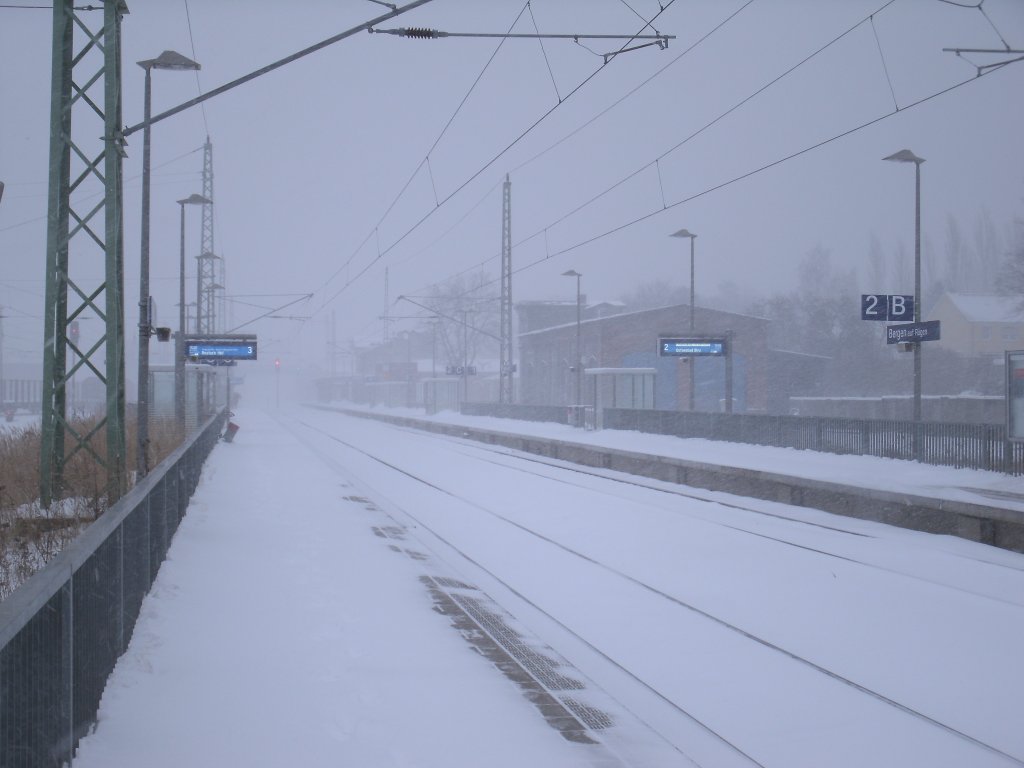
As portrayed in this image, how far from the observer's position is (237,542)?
13.1 meters

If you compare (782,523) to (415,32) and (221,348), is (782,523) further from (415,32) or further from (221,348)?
(221,348)

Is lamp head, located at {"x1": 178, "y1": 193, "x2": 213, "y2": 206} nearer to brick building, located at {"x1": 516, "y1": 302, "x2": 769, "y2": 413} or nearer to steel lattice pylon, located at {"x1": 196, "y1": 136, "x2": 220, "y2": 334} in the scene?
steel lattice pylon, located at {"x1": 196, "y1": 136, "x2": 220, "y2": 334}

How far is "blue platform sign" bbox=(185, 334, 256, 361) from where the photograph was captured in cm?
3575

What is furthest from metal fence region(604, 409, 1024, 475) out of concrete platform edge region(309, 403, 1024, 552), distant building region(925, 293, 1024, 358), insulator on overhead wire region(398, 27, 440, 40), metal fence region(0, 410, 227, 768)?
distant building region(925, 293, 1024, 358)

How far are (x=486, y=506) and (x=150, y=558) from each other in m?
10.1

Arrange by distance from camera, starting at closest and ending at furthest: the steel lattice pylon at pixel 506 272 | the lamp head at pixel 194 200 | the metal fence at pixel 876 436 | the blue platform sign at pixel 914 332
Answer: the metal fence at pixel 876 436
the blue platform sign at pixel 914 332
the lamp head at pixel 194 200
the steel lattice pylon at pixel 506 272

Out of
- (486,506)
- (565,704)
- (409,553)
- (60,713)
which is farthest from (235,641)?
(486,506)

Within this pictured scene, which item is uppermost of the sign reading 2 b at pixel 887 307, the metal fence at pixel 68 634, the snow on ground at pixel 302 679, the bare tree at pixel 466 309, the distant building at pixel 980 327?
the bare tree at pixel 466 309

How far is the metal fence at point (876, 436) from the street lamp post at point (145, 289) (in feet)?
51.6

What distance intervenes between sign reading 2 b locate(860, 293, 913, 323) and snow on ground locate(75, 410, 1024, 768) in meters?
8.19

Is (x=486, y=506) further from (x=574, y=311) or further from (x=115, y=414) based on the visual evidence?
(x=574, y=311)

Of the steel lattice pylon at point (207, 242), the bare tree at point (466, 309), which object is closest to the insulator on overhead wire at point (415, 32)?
the steel lattice pylon at point (207, 242)

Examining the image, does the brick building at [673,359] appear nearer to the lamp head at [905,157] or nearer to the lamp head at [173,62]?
the lamp head at [905,157]

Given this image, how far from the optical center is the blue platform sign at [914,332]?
22.3m
